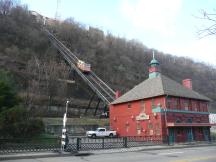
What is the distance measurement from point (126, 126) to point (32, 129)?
856 inches

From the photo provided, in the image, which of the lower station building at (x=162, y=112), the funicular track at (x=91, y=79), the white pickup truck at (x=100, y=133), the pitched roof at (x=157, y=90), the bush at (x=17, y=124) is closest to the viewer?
the bush at (x=17, y=124)

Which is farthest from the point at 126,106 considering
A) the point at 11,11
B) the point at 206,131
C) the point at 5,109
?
the point at 11,11

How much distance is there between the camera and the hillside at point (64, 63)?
54.0 meters

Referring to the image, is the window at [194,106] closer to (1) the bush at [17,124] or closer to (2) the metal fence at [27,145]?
(2) the metal fence at [27,145]

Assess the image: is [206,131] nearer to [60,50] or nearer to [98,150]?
[98,150]

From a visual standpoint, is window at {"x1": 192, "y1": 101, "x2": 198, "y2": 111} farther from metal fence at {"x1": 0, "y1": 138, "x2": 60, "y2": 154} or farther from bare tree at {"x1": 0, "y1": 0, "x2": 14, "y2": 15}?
bare tree at {"x1": 0, "y1": 0, "x2": 14, "y2": 15}

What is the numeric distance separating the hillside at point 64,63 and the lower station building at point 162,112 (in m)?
14.9

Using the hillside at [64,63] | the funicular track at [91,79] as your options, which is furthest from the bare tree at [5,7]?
the funicular track at [91,79]

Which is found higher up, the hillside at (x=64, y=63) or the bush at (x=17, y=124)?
the hillside at (x=64, y=63)

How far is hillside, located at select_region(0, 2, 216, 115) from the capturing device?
54.0m

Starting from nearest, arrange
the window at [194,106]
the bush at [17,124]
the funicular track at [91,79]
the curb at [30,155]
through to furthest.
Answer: the curb at [30,155], the bush at [17,124], the window at [194,106], the funicular track at [91,79]

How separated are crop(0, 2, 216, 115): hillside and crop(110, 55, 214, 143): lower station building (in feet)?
48.7

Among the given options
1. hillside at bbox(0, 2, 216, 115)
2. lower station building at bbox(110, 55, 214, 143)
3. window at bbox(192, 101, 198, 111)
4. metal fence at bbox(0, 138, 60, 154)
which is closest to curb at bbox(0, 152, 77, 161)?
metal fence at bbox(0, 138, 60, 154)

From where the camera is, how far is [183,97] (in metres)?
39.4
